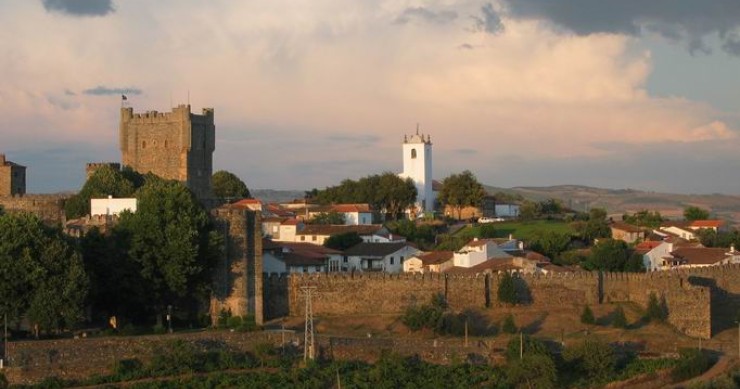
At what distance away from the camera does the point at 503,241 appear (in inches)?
2721

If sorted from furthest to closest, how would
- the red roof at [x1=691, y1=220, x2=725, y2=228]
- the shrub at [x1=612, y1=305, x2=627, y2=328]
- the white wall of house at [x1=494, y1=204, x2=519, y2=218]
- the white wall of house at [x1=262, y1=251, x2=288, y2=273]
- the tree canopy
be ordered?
the white wall of house at [x1=494, y1=204, x2=519, y2=218]
the red roof at [x1=691, y1=220, x2=725, y2=228]
the white wall of house at [x1=262, y1=251, x2=288, y2=273]
the shrub at [x1=612, y1=305, x2=627, y2=328]
the tree canopy

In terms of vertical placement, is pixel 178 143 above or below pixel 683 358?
above

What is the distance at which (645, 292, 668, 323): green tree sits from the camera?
53.1 m

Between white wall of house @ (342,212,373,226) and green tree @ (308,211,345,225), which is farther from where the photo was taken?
white wall of house @ (342,212,373,226)

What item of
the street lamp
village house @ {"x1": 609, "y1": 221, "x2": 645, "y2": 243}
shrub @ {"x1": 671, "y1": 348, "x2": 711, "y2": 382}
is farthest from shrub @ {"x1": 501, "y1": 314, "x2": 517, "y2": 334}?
village house @ {"x1": 609, "y1": 221, "x2": 645, "y2": 243}

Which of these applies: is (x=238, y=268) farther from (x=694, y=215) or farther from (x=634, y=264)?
(x=694, y=215)

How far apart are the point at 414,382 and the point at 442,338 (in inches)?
223

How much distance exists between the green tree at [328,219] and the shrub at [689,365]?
33554mm

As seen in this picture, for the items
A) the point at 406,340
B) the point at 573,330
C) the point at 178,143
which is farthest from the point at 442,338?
the point at 178,143

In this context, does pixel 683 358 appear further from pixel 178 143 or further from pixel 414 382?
pixel 178 143

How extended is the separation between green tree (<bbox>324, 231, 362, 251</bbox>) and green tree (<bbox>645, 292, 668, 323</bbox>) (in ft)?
61.5

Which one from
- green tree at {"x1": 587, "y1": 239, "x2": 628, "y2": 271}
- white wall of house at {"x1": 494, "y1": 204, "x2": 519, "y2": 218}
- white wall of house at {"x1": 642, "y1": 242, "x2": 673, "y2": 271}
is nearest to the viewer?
green tree at {"x1": 587, "y1": 239, "x2": 628, "y2": 271}

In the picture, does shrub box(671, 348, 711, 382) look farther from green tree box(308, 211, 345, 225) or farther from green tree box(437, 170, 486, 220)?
green tree box(437, 170, 486, 220)

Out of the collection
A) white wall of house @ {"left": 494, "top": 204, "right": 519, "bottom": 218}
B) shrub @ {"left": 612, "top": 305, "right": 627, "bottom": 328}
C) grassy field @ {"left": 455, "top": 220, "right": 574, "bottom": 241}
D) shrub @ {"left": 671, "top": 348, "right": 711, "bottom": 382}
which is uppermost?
white wall of house @ {"left": 494, "top": 204, "right": 519, "bottom": 218}
